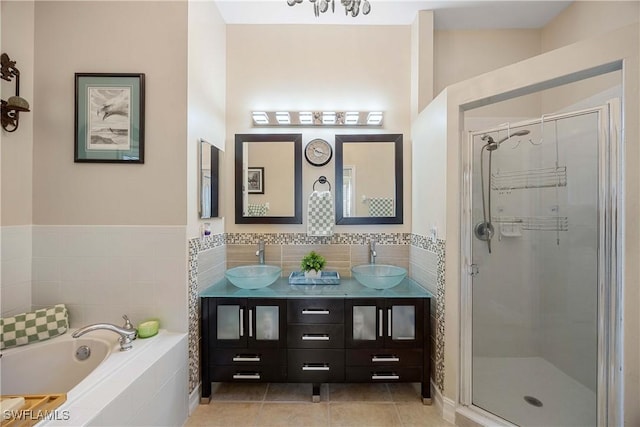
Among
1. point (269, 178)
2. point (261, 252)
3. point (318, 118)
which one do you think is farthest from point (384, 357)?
point (318, 118)

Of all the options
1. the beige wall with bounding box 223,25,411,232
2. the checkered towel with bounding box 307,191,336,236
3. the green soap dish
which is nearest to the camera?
the green soap dish

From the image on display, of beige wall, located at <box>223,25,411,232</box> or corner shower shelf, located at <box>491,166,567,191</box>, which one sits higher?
beige wall, located at <box>223,25,411,232</box>

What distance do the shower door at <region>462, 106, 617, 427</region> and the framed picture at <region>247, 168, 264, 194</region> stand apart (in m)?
1.66

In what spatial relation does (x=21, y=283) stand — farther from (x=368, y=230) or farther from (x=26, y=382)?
(x=368, y=230)

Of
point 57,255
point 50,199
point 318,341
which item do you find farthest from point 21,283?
point 318,341

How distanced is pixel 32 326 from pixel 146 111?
1458 mm

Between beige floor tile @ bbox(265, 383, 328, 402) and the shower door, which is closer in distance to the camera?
the shower door

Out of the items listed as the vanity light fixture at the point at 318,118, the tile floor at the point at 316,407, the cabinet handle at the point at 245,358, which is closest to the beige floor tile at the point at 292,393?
the tile floor at the point at 316,407

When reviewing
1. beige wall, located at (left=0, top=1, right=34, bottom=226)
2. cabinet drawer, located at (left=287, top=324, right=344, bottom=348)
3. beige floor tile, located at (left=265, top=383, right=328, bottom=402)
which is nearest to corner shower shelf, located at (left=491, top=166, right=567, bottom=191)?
cabinet drawer, located at (left=287, top=324, right=344, bottom=348)

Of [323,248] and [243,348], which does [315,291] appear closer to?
[323,248]

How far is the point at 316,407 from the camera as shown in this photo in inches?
75.0

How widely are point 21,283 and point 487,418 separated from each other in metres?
3.06

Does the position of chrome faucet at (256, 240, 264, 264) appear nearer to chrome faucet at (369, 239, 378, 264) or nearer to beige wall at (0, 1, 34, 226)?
chrome faucet at (369, 239, 378, 264)

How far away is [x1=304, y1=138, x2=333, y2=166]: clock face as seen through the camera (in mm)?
2498
